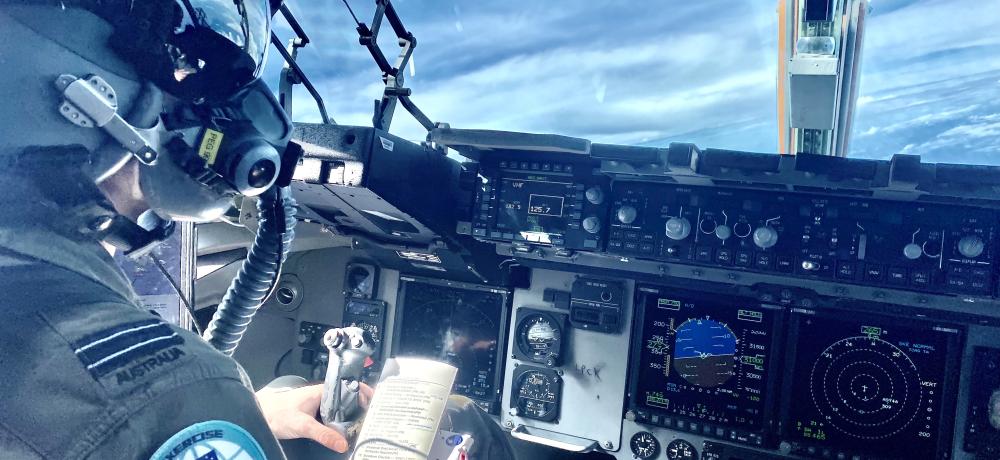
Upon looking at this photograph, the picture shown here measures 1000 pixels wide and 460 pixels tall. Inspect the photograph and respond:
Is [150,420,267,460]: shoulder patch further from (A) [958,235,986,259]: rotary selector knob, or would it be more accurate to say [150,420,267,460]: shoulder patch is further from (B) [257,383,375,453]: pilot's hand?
(A) [958,235,986,259]: rotary selector knob

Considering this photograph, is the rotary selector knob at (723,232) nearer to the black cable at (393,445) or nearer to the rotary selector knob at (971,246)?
the rotary selector knob at (971,246)

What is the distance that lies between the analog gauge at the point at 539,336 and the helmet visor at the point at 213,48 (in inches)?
81.9

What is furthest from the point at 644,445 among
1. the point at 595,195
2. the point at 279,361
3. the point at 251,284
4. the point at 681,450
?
the point at 279,361

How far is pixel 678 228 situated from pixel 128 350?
1955 mm

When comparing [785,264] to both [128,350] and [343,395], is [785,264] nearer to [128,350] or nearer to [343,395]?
[343,395]

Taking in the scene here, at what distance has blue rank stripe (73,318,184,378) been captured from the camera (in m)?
0.80

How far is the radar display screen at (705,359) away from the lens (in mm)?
2750

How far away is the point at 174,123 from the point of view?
109cm

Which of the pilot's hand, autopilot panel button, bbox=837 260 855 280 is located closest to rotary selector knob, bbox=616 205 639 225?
autopilot panel button, bbox=837 260 855 280

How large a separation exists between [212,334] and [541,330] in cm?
155

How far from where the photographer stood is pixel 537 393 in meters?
3.08

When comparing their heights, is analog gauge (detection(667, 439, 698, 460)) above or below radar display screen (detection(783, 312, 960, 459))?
below

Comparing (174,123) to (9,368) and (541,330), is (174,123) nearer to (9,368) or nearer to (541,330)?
(9,368)

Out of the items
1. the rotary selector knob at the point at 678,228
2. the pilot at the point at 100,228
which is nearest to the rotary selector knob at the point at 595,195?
the rotary selector knob at the point at 678,228
